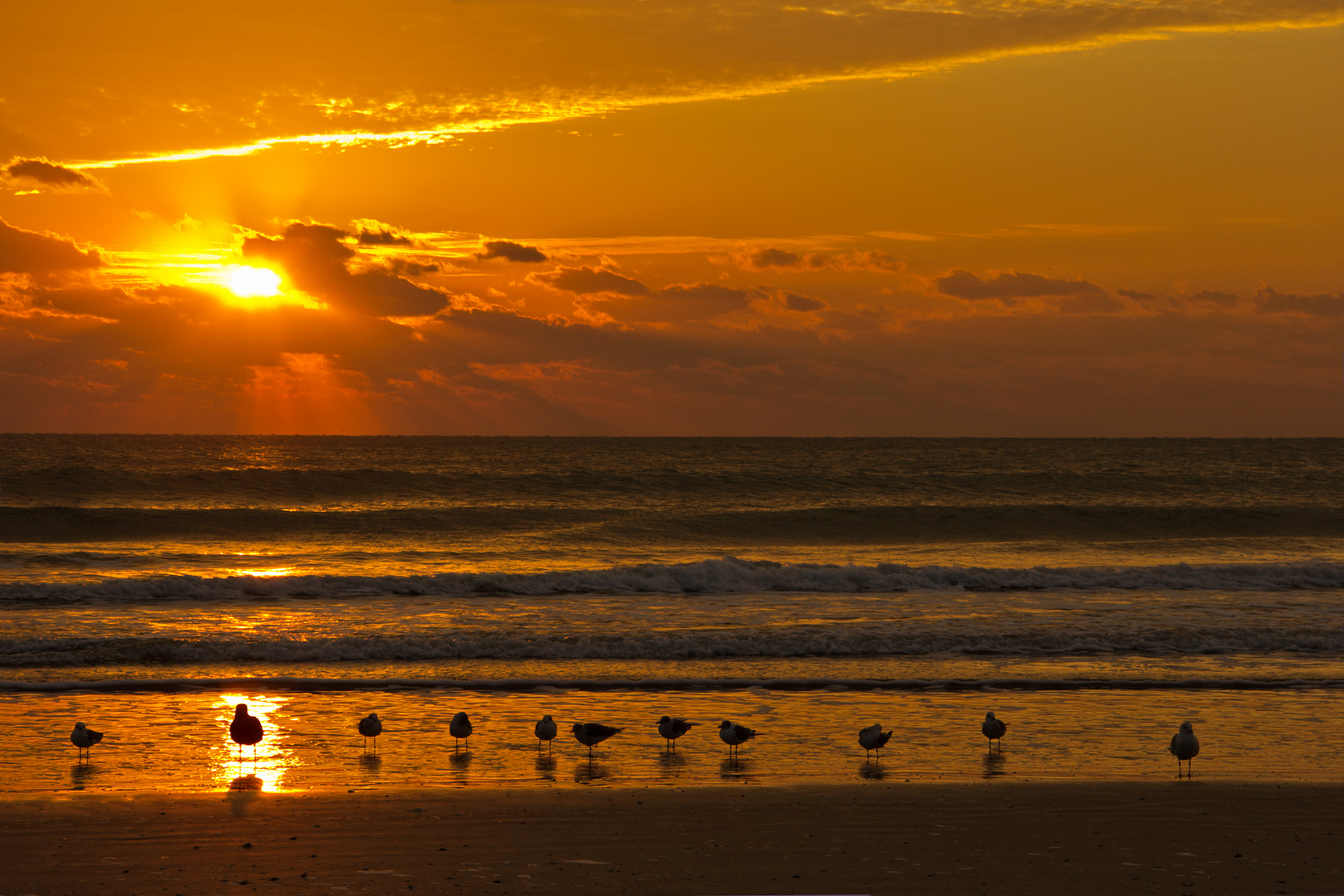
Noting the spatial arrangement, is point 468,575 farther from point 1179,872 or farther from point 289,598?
point 1179,872

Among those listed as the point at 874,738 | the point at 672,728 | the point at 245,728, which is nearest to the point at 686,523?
the point at 672,728

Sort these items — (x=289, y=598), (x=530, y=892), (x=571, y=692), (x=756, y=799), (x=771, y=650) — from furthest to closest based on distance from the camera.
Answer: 1. (x=289, y=598)
2. (x=771, y=650)
3. (x=571, y=692)
4. (x=756, y=799)
5. (x=530, y=892)

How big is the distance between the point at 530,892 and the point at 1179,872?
4.54 m

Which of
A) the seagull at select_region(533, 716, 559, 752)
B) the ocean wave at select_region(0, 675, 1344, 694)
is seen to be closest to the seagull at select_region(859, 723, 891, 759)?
the seagull at select_region(533, 716, 559, 752)

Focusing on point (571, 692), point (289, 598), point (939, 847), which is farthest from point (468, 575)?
point (939, 847)

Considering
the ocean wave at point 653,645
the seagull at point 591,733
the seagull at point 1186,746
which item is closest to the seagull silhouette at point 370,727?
the seagull at point 591,733

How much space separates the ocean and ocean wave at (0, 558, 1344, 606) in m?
0.09

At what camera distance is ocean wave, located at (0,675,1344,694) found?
14.6m

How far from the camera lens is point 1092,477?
62.2 metres

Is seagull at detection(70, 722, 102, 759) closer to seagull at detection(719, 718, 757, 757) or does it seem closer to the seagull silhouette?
the seagull silhouette

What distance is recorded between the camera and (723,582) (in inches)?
1006

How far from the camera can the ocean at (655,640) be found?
1124cm

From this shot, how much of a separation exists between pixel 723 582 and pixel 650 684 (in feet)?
35.0

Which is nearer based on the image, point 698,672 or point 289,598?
point 698,672
